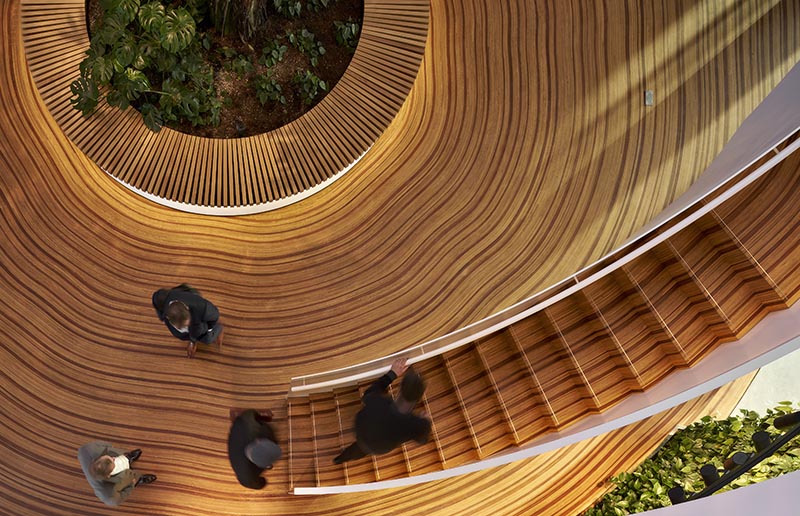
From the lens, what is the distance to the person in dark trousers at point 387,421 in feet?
13.7

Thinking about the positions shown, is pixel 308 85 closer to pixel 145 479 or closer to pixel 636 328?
pixel 636 328

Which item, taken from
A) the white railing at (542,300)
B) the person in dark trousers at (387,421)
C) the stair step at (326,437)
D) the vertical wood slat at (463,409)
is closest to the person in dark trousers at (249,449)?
the stair step at (326,437)

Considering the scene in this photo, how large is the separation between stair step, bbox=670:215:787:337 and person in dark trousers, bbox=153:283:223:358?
10.1ft

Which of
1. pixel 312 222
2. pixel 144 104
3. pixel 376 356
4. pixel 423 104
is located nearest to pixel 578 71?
pixel 423 104

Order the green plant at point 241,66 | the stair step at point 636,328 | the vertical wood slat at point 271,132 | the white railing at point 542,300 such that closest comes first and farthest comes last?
the white railing at point 542,300, the stair step at point 636,328, the vertical wood slat at point 271,132, the green plant at point 241,66

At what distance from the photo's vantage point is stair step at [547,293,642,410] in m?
3.89

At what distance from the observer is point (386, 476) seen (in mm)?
4273

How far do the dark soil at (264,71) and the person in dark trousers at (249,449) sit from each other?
7.28 feet

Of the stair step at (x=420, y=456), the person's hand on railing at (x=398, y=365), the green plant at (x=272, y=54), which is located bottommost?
the stair step at (x=420, y=456)

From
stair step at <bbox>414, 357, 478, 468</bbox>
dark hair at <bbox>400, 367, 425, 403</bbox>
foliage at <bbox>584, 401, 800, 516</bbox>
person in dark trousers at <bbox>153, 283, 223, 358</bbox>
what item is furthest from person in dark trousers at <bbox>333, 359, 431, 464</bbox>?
foliage at <bbox>584, 401, 800, 516</bbox>

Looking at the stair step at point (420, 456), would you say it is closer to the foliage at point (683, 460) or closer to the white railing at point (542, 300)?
the white railing at point (542, 300)

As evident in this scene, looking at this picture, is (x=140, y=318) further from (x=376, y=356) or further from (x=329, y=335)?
(x=376, y=356)

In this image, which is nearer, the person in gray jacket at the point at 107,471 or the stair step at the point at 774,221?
the stair step at the point at 774,221

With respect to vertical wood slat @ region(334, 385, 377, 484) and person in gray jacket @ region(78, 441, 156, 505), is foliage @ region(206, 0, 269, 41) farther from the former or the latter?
person in gray jacket @ region(78, 441, 156, 505)
